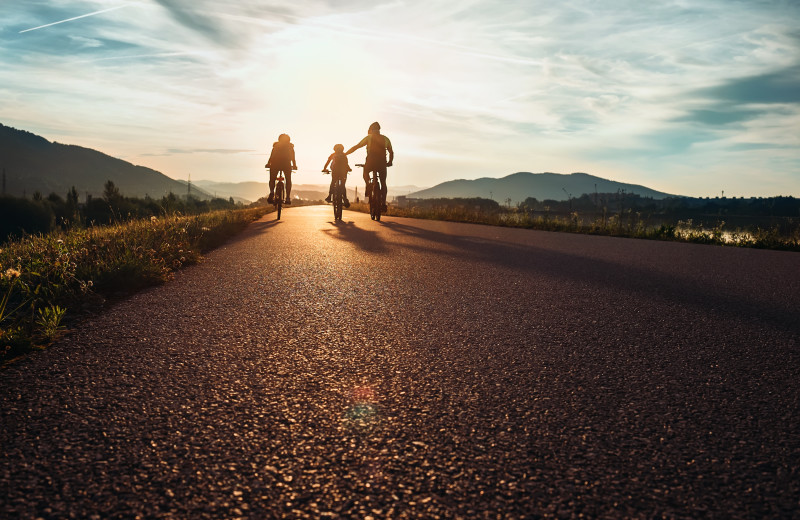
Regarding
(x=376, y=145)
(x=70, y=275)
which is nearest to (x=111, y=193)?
(x=376, y=145)

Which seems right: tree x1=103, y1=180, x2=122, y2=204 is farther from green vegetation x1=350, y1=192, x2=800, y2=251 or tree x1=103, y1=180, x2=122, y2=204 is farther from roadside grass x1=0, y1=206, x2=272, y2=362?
roadside grass x1=0, y1=206, x2=272, y2=362

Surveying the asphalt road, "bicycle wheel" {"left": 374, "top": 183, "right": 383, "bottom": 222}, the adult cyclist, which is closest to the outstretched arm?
the adult cyclist

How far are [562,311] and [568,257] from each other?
4600 millimetres

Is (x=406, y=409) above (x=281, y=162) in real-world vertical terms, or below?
below

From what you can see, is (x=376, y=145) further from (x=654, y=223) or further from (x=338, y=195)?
(x=654, y=223)

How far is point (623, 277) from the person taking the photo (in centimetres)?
762

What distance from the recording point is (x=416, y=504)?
1.95 meters

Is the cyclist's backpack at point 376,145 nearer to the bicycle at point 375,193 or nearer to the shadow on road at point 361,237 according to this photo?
the bicycle at point 375,193

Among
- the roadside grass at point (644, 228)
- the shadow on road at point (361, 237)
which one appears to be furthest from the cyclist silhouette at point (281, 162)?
the roadside grass at point (644, 228)

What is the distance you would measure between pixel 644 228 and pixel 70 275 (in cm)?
1484

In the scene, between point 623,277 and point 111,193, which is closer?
point 623,277

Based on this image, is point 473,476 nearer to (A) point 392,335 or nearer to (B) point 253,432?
(B) point 253,432

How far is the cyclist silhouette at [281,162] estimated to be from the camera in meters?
17.6

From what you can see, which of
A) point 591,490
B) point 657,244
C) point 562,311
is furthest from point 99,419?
point 657,244
